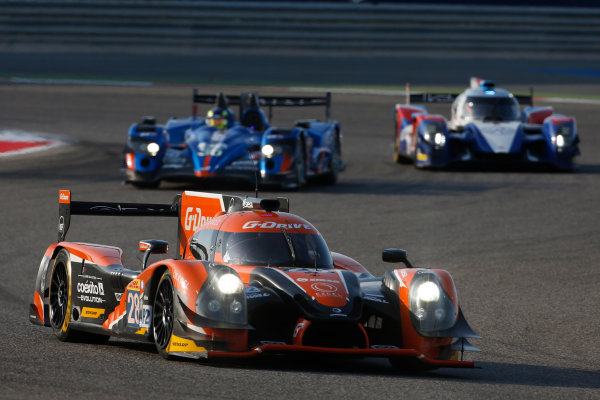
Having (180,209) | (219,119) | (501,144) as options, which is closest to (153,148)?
(219,119)

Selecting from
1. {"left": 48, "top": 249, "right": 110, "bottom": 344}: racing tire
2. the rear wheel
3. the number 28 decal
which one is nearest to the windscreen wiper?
the number 28 decal

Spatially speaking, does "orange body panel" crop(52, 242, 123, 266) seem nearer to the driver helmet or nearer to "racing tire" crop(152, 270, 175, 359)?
"racing tire" crop(152, 270, 175, 359)

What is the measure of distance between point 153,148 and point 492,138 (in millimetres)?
7298

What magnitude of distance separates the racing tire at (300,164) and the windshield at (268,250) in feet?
38.0

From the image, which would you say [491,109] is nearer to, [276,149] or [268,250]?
[276,149]

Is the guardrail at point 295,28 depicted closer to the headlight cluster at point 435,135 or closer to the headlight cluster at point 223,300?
the headlight cluster at point 435,135

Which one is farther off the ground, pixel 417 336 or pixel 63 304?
pixel 417 336

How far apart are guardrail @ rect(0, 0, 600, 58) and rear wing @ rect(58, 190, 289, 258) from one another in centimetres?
3886

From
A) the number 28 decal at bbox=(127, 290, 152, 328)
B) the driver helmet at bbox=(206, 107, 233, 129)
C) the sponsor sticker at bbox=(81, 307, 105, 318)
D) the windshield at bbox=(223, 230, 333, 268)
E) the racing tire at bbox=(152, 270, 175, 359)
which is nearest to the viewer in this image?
the racing tire at bbox=(152, 270, 175, 359)

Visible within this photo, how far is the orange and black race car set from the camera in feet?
27.8

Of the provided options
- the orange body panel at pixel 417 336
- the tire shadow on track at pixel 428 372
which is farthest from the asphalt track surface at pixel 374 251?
the orange body panel at pixel 417 336

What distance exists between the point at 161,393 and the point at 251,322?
4.81 feet

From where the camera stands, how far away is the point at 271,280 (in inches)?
347

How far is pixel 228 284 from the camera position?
849 centimetres
